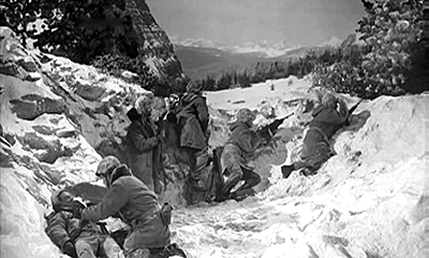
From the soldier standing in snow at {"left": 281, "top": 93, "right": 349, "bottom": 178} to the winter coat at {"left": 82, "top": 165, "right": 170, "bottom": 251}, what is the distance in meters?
1.37

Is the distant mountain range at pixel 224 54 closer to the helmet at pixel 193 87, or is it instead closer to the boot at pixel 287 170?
the helmet at pixel 193 87

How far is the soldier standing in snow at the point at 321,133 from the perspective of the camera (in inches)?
181

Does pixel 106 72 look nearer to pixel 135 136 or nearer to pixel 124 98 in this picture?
pixel 124 98

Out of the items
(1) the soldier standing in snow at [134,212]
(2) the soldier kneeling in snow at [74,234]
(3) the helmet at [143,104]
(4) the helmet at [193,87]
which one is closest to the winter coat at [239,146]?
(4) the helmet at [193,87]

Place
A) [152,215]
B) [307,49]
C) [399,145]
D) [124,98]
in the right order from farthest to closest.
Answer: [307,49] → [124,98] → [399,145] → [152,215]

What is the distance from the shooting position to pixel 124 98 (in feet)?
15.3

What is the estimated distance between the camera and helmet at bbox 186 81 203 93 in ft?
15.8

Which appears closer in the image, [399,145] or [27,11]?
[399,145]

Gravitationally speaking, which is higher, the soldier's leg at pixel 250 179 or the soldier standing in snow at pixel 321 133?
the soldier standing in snow at pixel 321 133

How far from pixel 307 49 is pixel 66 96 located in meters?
1.67

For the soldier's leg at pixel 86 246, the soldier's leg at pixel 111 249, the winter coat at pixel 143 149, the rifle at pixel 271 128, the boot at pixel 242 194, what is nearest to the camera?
the soldier's leg at pixel 86 246

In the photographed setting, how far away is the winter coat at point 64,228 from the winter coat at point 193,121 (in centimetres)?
128

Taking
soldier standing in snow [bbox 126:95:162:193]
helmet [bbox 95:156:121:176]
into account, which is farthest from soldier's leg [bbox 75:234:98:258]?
soldier standing in snow [bbox 126:95:162:193]

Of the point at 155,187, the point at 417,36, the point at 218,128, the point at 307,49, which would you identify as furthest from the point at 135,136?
the point at 417,36
